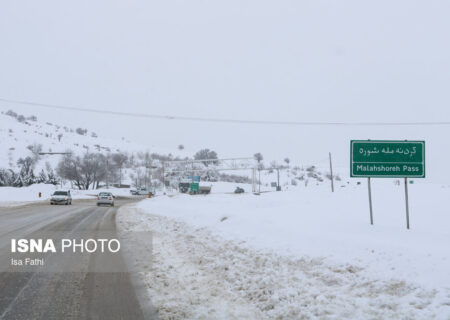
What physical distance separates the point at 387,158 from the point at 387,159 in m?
0.03

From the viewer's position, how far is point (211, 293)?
748 cm

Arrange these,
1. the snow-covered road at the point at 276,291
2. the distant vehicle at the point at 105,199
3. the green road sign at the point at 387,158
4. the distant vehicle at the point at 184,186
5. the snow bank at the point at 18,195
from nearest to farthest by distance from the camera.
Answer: the snow-covered road at the point at 276,291 < the green road sign at the point at 387,158 < the distant vehicle at the point at 105,199 < the snow bank at the point at 18,195 < the distant vehicle at the point at 184,186

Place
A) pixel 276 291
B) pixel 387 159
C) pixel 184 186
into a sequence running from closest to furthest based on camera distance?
pixel 276 291
pixel 387 159
pixel 184 186

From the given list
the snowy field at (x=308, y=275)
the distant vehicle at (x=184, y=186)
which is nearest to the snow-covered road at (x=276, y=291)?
the snowy field at (x=308, y=275)

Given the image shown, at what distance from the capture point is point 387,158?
12820 millimetres

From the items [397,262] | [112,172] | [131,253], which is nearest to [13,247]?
[131,253]

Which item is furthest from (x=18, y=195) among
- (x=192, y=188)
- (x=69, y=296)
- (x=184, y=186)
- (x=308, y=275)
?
(x=308, y=275)

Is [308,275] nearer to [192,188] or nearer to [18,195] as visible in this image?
[18,195]

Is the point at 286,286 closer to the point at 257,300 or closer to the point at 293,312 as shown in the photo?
the point at 257,300

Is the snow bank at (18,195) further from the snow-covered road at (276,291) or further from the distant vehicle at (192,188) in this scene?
the snow-covered road at (276,291)

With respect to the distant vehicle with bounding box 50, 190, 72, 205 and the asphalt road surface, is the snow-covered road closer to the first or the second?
the asphalt road surface

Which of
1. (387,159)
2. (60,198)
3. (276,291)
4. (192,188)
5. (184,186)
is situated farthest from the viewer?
(184,186)

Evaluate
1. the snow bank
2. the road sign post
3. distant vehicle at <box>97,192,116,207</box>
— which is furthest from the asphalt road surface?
the snow bank

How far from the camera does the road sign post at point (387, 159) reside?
12.6 m
